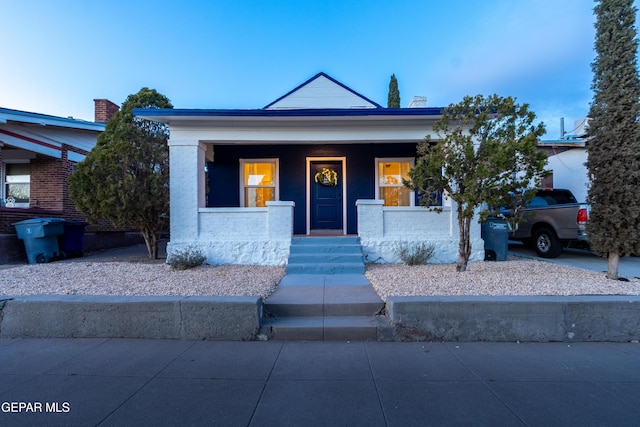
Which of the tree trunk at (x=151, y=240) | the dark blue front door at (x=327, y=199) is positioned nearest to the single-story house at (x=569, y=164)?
the dark blue front door at (x=327, y=199)

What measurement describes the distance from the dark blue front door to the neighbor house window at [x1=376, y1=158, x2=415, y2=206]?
1.18 metres

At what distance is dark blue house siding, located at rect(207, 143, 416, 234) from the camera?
986 cm

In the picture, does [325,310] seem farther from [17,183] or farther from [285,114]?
[17,183]

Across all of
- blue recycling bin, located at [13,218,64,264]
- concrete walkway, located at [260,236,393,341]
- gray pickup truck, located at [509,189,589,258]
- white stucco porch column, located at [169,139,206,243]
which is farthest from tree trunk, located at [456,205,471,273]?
blue recycling bin, located at [13,218,64,264]

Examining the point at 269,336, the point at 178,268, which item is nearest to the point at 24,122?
the point at 178,268

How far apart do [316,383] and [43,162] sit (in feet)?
38.1

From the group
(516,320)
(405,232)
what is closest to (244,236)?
(405,232)

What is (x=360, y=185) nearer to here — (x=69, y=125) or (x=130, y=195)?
(x=130, y=195)

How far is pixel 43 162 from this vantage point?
33.9ft

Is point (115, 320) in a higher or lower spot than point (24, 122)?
lower

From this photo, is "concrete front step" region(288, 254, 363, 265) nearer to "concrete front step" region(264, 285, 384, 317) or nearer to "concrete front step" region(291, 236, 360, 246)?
"concrete front step" region(291, 236, 360, 246)

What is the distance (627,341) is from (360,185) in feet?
22.3

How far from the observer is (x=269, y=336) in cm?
408

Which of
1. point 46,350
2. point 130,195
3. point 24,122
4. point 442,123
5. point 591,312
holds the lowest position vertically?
point 46,350
